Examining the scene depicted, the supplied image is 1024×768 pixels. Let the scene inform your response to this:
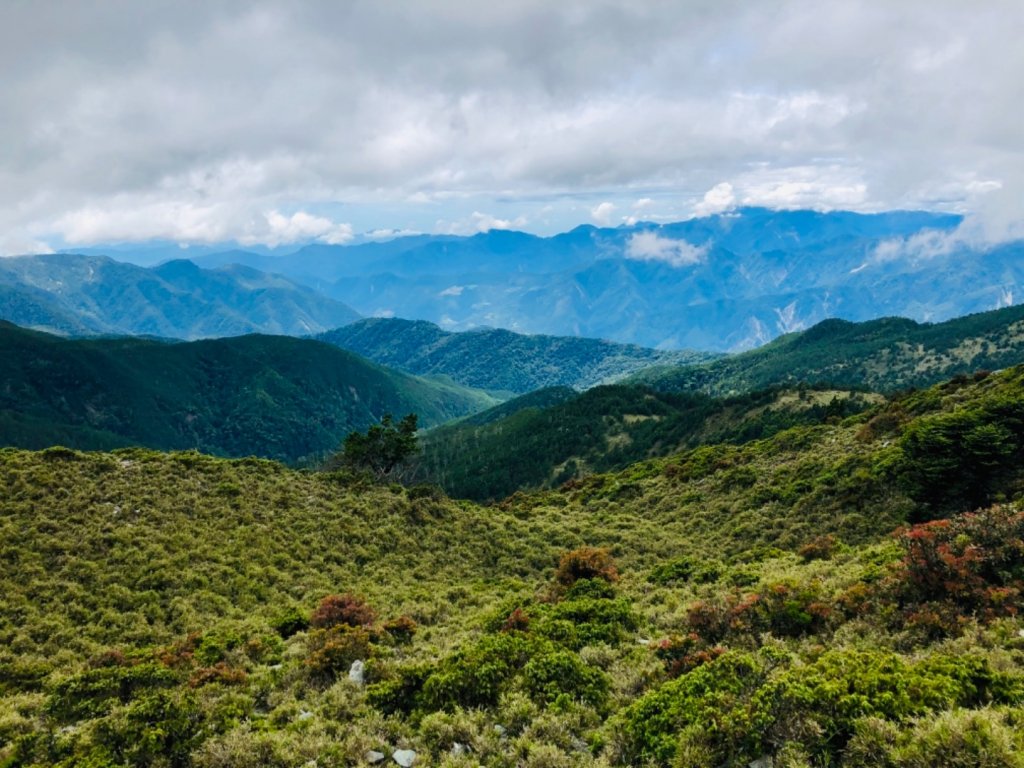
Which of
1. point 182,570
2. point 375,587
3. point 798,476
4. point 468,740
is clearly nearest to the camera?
point 468,740

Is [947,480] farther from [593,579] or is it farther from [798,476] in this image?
[593,579]

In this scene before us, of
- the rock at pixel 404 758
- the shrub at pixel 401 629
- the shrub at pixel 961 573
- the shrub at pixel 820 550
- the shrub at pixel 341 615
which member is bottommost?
the shrub at pixel 820 550

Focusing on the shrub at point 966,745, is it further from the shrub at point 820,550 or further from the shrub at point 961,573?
the shrub at point 820,550

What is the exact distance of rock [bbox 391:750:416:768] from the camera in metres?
11.8

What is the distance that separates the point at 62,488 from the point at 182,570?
38.2 feet

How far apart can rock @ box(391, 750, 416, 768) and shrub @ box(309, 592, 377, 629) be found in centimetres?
939

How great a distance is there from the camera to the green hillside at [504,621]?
1118 cm

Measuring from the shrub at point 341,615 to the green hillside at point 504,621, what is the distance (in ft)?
0.33

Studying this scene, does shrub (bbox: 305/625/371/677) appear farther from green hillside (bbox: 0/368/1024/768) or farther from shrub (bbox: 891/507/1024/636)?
shrub (bbox: 891/507/1024/636)

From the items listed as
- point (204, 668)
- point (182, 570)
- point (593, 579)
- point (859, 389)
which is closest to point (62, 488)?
point (182, 570)

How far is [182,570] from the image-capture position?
27812 mm

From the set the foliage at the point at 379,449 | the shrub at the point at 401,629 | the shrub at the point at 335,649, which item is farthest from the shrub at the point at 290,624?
the foliage at the point at 379,449

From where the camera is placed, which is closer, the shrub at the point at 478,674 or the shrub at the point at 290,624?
the shrub at the point at 478,674

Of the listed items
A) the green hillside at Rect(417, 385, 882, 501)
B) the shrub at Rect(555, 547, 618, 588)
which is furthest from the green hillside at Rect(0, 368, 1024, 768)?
the green hillside at Rect(417, 385, 882, 501)
